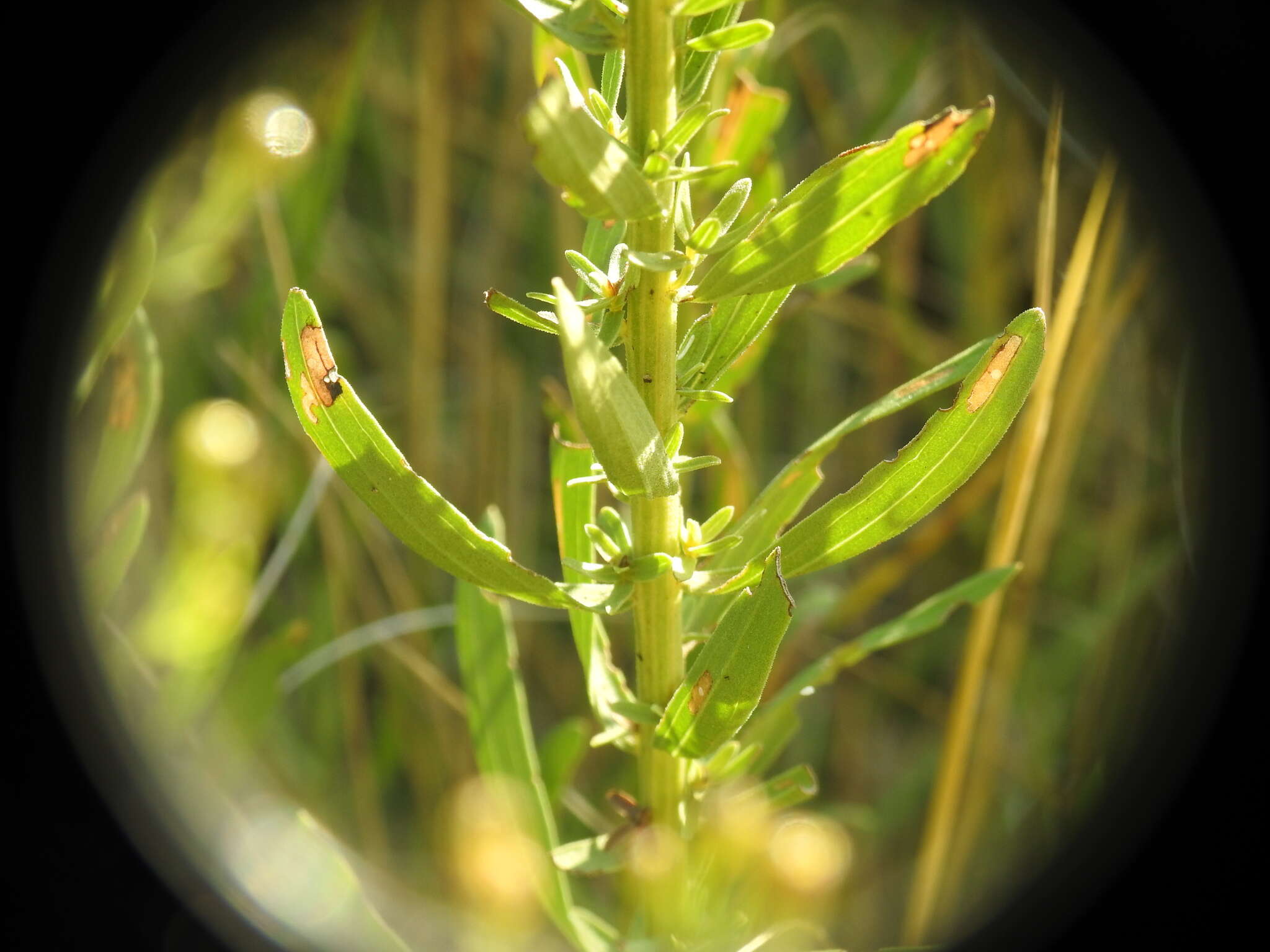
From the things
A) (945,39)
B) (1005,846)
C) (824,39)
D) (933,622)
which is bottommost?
(1005,846)

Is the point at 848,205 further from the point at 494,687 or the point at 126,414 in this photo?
the point at 126,414

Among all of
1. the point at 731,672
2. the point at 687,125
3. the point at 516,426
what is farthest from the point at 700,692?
the point at 516,426

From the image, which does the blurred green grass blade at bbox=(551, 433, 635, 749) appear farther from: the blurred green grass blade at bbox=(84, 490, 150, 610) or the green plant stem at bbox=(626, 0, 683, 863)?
the blurred green grass blade at bbox=(84, 490, 150, 610)

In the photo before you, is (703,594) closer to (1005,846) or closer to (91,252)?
(91,252)

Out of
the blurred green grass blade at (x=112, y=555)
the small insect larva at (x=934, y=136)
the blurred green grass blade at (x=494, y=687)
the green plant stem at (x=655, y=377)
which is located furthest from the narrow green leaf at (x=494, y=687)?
the small insect larva at (x=934, y=136)

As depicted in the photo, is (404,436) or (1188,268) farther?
(404,436)

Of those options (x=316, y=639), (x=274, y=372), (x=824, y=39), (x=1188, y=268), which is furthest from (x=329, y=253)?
(x=1188, y=268)

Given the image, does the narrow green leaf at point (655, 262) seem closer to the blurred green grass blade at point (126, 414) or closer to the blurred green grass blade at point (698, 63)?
the blurred green grass blade at point (698, 63)
